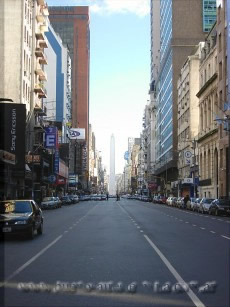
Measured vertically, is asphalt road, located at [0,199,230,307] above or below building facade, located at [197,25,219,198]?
below

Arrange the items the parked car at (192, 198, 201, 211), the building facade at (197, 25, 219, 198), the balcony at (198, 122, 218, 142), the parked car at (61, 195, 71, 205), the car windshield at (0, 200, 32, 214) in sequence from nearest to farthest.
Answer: the car windshield at (0, 200, 32, 214), the parked car at (192, 198, 201, 211), the balcony at (198, 122, 218, 142), the building facade at (197, 25, 219, 198), the parked car at (61, 195, 71, 205)

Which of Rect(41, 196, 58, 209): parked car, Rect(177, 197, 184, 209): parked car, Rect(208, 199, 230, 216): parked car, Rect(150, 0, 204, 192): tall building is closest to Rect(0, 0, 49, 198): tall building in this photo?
Rect(41, 196, 58, 209): parked car

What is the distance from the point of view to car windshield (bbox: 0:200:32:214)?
68.2 ft

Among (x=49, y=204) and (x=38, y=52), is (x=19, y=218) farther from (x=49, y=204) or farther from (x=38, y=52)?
(x=38, y=52)

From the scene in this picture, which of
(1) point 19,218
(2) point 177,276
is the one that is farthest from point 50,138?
(2) point 177,276

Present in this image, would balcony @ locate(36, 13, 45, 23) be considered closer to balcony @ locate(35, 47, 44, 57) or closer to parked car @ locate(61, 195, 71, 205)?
balcony @ locate(35, 47, 44, 57)

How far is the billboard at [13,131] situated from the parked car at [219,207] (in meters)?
22.1

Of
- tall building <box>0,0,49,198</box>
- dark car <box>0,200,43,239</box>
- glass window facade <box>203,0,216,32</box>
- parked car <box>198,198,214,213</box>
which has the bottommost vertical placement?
parked car <box>198,198,214,213</box>

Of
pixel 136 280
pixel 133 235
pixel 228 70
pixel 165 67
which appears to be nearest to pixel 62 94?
pixel 165 67

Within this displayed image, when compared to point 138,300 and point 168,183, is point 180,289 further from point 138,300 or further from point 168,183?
point 168,183

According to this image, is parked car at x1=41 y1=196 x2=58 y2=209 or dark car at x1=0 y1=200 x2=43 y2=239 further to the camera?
parked car at x1=41 y1=196 x2=58 y2=209

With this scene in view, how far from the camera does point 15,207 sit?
69.2 feet

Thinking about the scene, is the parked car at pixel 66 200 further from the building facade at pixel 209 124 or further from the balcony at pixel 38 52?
the balcony at pixel 38 52

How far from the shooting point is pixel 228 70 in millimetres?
63469
